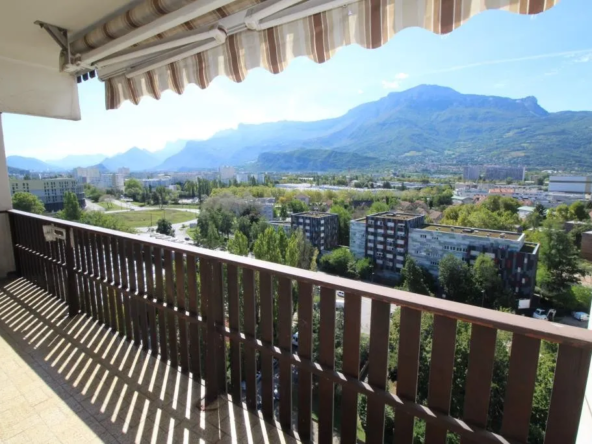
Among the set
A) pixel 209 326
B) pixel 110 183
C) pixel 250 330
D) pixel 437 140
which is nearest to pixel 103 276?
pixel 209 326

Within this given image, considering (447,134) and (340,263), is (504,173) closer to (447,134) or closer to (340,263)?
(340,263)

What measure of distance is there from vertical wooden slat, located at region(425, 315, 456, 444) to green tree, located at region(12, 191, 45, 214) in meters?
4.56

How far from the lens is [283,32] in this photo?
1542 mm

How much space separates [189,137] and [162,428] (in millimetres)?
122382

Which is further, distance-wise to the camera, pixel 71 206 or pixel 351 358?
pixel 71 206

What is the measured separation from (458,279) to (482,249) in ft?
7.76

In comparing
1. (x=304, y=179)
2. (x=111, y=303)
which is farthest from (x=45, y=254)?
(x=304, y=179)

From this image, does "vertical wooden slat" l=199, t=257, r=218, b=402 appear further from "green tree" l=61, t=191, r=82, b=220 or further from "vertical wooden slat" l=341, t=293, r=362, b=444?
"green tree" l=61, t=191, r=82, b=220

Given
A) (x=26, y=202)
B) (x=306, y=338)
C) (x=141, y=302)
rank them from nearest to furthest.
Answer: (x=306, y=338), (x=141, y=302), (x=26, y=202)

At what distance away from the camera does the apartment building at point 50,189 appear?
456cm

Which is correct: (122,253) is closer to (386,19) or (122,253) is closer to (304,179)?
(386,19)

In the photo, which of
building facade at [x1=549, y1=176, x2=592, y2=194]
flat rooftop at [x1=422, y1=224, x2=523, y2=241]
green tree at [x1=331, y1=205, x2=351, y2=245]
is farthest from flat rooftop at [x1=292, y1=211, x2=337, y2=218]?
building facade at [x1=549, y1=176, x2=592, y2=194]

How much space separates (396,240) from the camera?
23.1m

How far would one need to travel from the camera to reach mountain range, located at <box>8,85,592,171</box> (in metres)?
23.7
